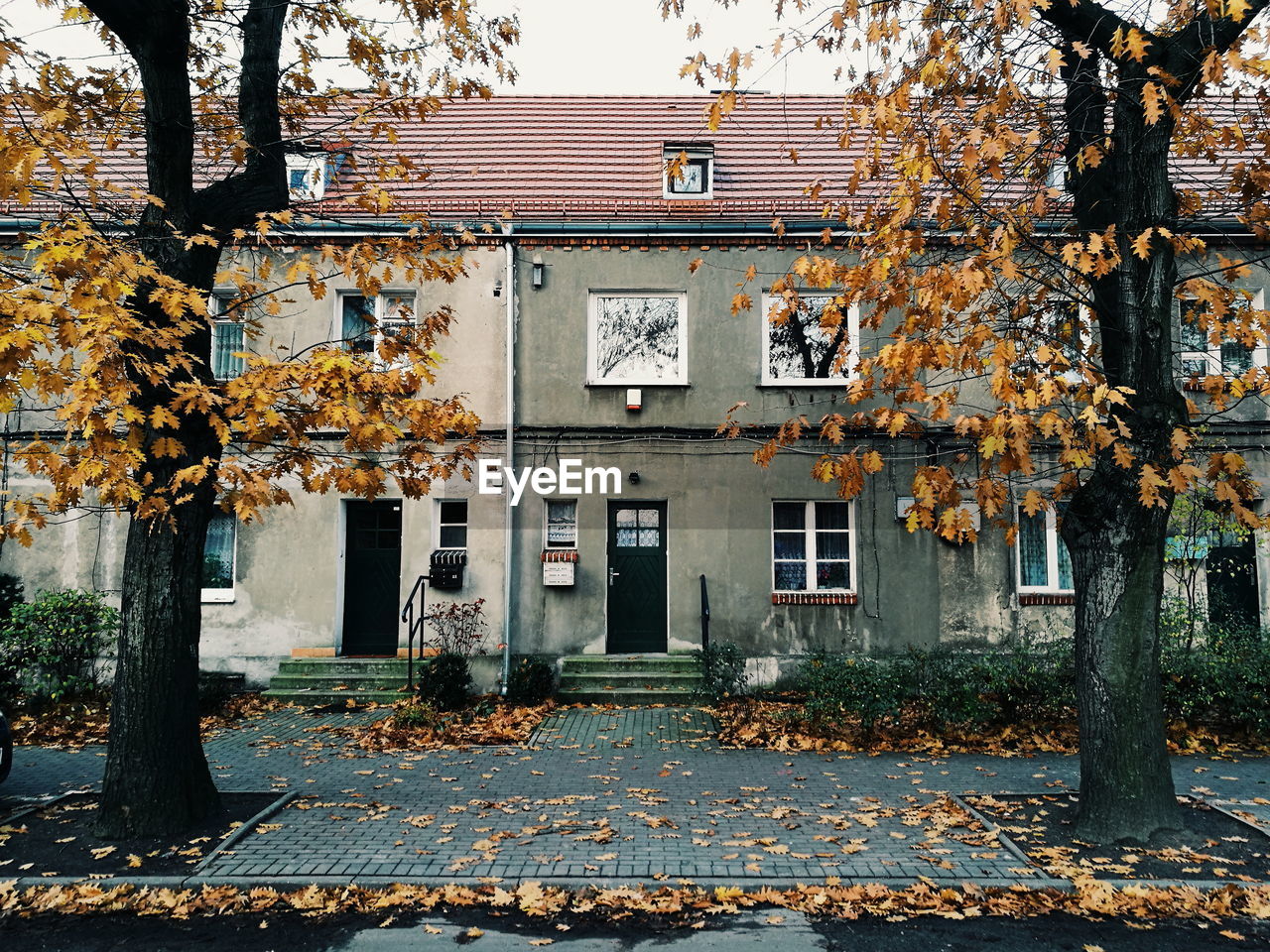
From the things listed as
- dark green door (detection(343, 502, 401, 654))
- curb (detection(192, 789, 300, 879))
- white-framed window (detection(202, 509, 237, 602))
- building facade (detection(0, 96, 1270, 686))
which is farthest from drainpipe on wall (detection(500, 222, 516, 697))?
curb (detection(192, 789, 300, 879))

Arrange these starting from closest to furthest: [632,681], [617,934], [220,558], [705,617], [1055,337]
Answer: [617,934] → [1055,337] → [632,681] → [705,617] → [220,558]

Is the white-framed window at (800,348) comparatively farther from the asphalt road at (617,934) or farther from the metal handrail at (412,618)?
the asphalt road at (617,934)

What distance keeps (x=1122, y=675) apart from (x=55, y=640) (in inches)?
484

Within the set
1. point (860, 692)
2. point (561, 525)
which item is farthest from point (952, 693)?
point (561, 525)

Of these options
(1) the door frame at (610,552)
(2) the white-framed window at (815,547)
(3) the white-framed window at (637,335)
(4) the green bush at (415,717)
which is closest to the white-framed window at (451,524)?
(1) the door frame at (610,552)

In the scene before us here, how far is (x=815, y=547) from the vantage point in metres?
12.7

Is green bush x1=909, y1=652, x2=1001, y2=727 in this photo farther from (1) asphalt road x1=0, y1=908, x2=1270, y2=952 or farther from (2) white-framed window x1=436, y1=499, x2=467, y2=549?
(2) white-framed window x1=436, y1=499, x2=467, y2=549

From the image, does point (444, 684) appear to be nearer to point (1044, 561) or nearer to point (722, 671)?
point (722, 671)

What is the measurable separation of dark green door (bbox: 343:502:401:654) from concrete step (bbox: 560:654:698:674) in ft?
9.35

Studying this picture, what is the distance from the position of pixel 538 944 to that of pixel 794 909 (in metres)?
1.59

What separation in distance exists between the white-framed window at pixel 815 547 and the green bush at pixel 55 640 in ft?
31.1

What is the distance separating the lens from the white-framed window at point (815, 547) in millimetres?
12703

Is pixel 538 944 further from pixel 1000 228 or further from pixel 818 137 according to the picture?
pixel 818 137

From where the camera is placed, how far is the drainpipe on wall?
1224 centimetres
